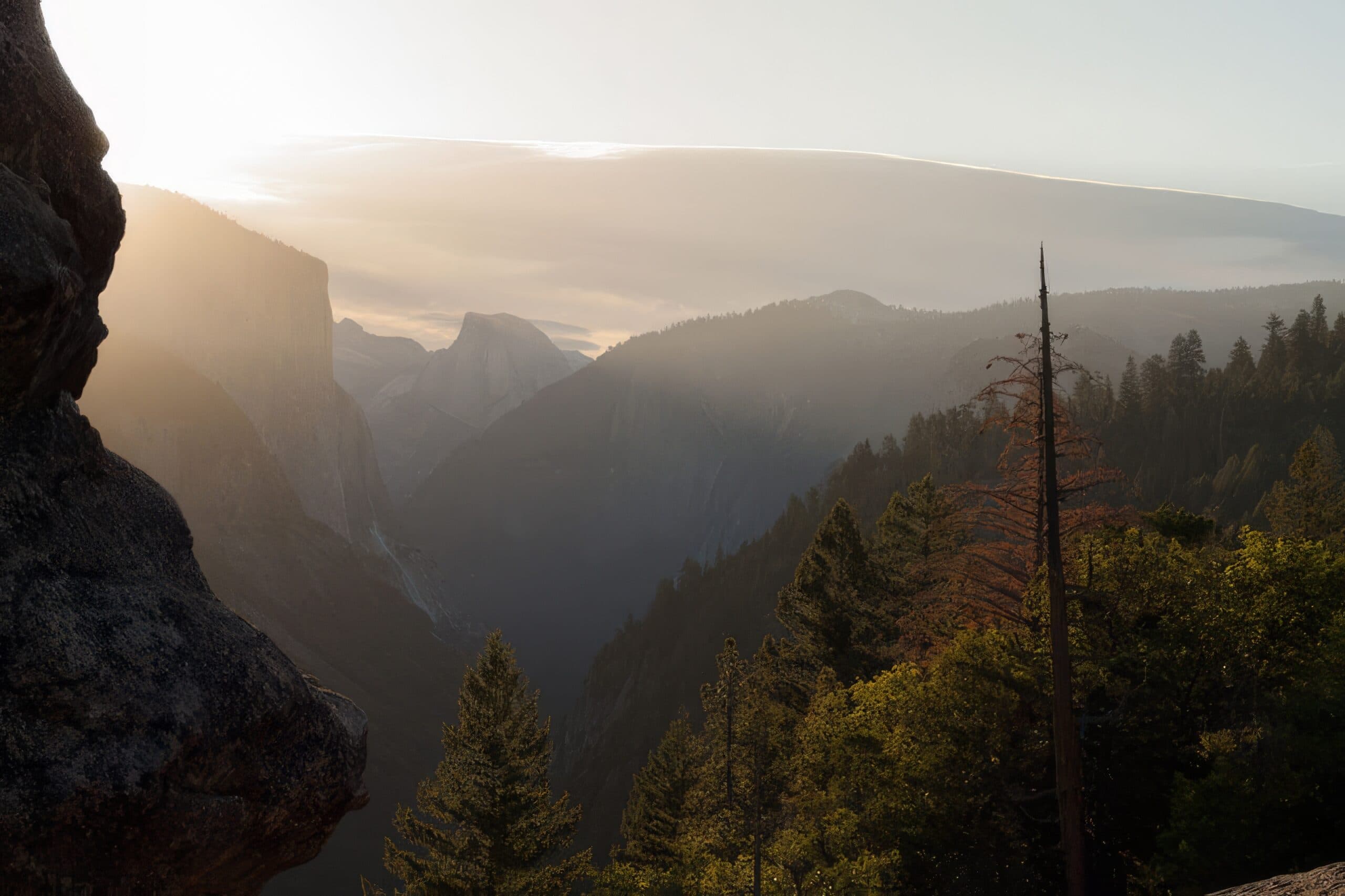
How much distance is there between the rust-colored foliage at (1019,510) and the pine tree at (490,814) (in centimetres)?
1277

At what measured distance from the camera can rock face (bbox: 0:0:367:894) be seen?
25.8ft

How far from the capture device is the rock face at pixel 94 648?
787 cm

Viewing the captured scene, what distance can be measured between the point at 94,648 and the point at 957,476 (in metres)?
125

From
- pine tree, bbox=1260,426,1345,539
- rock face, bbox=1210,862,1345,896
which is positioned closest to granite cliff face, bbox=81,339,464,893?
pine tree, bbox=1260,426,1345,539

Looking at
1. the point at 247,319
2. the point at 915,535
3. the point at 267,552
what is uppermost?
the point at 247,319

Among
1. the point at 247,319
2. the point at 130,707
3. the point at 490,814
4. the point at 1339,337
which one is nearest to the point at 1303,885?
the point at 130,707

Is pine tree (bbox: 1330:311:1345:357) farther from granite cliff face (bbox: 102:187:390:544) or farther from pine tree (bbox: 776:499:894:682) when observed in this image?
granite cliff face (bbox: 102:187:390:544)

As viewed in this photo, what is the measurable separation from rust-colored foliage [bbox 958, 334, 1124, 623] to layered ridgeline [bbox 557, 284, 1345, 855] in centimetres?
6996

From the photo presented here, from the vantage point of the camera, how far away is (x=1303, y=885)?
36.1 ft

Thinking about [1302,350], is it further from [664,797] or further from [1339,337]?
[664,797]

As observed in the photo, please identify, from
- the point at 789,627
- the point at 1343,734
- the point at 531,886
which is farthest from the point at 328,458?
the point at 1343,734

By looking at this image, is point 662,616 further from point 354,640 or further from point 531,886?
point 531,886

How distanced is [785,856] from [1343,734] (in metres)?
12.6

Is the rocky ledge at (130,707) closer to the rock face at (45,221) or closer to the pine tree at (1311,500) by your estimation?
the rock face at (45,221)
